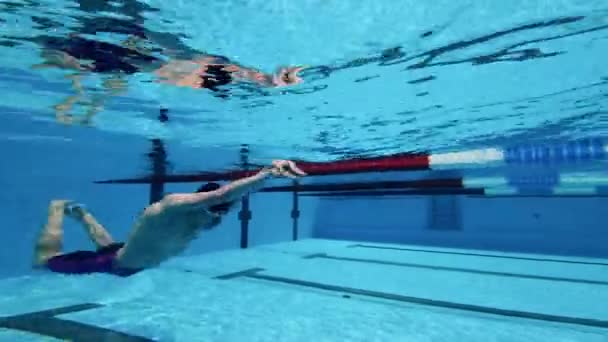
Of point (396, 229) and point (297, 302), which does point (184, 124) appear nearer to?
point (297, 302)

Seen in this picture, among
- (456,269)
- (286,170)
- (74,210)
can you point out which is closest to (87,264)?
(74,210)

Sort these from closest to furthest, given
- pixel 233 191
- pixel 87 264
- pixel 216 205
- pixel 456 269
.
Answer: pixel 233 191 → pixel 216 205 → pixel 87 264 → pixel 456 269

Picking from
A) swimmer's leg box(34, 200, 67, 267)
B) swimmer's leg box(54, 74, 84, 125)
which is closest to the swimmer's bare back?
swimmer's leg box(34, 200, 67, 267)

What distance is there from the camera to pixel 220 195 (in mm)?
5551

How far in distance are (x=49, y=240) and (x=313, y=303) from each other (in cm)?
520

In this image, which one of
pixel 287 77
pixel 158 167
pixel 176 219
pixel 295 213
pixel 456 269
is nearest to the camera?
pixel 176 219

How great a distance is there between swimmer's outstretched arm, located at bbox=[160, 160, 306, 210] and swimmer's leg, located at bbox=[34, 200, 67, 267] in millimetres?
3180

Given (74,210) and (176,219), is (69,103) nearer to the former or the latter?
(74,210)

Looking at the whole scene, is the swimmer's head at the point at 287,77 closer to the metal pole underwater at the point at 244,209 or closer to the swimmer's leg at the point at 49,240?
the swimmer's leg at the point at 49,240

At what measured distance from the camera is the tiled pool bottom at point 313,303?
557cm

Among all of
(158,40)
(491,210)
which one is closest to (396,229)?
(491,210)

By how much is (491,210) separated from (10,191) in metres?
18.5

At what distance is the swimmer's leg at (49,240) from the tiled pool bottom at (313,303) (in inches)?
30.1

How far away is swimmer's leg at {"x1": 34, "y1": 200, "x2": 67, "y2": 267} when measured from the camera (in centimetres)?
743
